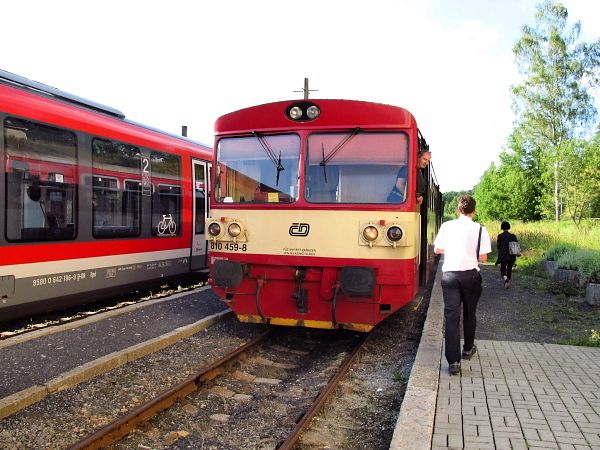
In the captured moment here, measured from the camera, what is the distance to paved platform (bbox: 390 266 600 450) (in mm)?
3863

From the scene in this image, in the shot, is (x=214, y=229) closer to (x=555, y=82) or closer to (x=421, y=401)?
(x=421, y=401)

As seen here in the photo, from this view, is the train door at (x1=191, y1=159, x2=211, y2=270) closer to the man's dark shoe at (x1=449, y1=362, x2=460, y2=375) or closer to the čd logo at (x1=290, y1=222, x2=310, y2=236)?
the čd logo at (x1=290, y1=222, x2=310, y2=236)

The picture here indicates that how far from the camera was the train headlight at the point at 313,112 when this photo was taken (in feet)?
22.0

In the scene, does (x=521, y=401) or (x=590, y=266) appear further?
(x=590, y=266)

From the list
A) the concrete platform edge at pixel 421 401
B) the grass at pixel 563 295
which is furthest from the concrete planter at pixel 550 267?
the concrete platform edge at pixel 421 401

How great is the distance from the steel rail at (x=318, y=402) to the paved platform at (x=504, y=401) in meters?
0.76

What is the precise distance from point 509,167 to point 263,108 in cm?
5595

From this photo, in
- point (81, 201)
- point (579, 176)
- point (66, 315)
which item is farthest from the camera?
point (579, 176)

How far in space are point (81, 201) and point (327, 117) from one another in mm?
3899

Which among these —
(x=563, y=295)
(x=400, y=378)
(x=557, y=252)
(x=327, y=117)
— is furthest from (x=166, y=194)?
(x=557, y=252)

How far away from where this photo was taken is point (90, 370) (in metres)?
5.30

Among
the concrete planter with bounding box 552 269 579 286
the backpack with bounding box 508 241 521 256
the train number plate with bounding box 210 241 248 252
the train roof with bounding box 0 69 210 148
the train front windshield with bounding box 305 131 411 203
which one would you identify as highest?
the train roof with bounding box 0 69 210 148

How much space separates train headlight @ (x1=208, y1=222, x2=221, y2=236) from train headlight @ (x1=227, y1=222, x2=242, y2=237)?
6.2 inches

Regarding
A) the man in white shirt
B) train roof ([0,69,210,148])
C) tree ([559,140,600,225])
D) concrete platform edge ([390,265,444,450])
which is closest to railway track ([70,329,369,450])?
concrete platform edge ([390,265,444,450])
